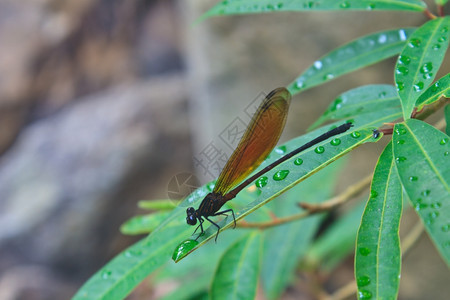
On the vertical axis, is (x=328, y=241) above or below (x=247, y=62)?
below

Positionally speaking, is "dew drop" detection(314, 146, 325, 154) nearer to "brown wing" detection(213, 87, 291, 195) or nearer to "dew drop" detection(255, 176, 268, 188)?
"dew drop" detection(255, 176, 268, 188)

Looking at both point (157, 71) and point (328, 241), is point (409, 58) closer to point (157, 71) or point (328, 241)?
point (328, 241)

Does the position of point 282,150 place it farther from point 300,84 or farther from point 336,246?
point 336,246

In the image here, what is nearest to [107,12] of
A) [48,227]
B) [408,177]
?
[48,227]

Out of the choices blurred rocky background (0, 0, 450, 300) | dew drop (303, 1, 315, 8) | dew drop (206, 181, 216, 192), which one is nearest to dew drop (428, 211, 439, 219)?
dew drop (206, 181, 216, 192)

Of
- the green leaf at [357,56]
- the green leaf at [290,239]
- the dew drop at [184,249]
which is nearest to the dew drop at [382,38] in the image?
the green leaf at [357,56]

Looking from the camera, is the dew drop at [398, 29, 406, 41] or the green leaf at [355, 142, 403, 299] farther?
the dew drop at [398, 29, 406, 41]

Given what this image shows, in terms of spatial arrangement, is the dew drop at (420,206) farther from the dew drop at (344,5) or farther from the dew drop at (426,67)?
the dew drop at (344,5)
